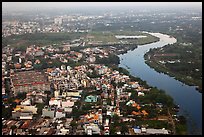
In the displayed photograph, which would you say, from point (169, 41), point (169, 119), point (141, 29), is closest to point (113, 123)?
point (169, 119)

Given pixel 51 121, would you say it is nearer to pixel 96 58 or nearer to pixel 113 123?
pixel 113 123

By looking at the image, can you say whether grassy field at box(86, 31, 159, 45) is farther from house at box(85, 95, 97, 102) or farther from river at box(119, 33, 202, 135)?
house at box(85, 95, 97, 102)

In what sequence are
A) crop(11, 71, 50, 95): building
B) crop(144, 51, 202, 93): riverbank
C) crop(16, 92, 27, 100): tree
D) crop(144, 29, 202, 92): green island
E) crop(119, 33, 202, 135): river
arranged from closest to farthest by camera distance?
crop(119, 33, 202, 135): river
crop(16, 92, 27, 100): tree
crop(11, 71, 50, 95): building
crop(144, 51, 202, 93): riverbank
crop(144, 29, 202, 92): green island

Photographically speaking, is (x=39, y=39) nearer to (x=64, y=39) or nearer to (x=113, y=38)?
(x=64, y=39)

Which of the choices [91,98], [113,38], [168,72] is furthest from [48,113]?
[113,38]

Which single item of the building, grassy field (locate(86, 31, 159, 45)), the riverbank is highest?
the building

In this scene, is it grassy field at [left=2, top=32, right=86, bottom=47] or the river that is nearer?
the river

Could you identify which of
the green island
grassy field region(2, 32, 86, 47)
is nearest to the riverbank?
the green island

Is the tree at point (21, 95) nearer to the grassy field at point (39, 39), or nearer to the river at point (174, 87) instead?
the river at point (174, 87)
